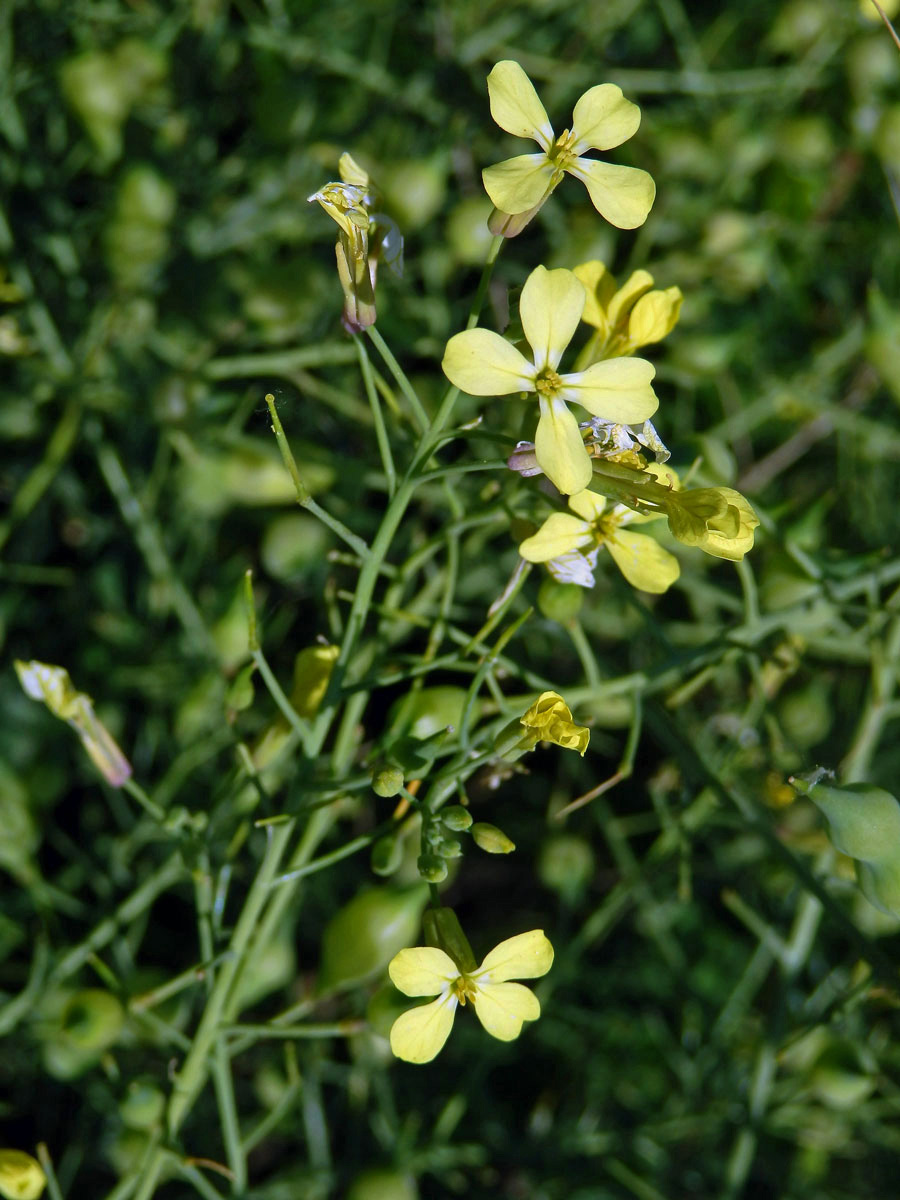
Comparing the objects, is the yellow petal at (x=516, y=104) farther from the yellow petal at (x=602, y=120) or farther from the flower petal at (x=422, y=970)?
the flower petal at (x=422, y=970)

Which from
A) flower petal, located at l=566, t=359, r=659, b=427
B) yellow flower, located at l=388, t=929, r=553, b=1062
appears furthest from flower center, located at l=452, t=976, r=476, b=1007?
flower petal, located at l=566, t=359, r=659, b=427

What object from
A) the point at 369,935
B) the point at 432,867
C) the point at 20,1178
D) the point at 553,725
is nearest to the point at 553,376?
the point at 553,725

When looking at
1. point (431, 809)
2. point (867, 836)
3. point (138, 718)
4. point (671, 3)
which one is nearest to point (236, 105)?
point (671, 3)

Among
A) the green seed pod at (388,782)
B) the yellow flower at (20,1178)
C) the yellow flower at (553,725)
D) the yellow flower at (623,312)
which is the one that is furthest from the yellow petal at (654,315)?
the yellow flower at (20,1178)

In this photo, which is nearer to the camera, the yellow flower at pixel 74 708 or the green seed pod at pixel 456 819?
the green seed pod at pixel 456 819

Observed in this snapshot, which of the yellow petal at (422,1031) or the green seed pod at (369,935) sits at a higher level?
the yellow petal at (422,1031)

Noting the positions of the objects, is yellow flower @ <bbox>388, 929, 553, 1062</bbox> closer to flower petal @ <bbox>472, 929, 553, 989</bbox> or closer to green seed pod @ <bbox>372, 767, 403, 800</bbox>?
flower petal @ <bbox>472, 929, 553, 989</bbox>
